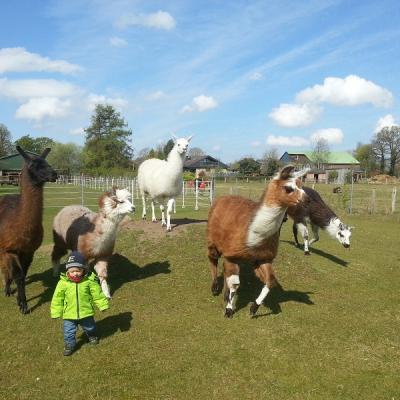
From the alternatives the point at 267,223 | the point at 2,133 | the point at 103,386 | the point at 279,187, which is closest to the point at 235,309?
the point at 267,223

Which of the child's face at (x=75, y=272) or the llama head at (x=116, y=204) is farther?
the llama head at (x=116, y=204)

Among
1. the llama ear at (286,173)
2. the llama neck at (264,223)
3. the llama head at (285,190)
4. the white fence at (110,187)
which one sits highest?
the llama ear at (286,173)

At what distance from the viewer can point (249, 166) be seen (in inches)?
2918

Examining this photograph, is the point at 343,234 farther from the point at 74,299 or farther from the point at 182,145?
the point at 74,299

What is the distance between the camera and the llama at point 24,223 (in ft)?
20.5

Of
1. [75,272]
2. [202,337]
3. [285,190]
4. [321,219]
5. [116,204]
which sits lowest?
[202,337]

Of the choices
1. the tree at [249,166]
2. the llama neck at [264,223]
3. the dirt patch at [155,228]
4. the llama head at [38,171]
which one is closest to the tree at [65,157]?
the tree at [249,166]

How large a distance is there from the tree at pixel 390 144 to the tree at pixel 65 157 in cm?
7035

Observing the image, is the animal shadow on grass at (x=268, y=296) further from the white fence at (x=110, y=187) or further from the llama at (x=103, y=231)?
the white fence at (x=110, y=187)

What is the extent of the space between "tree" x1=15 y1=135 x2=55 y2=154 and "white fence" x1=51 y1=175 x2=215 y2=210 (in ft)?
108

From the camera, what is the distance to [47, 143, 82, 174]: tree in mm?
94531

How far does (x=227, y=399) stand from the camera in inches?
165

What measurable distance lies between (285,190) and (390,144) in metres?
93.6

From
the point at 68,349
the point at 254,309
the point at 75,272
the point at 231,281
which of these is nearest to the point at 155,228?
the point at 231,281
